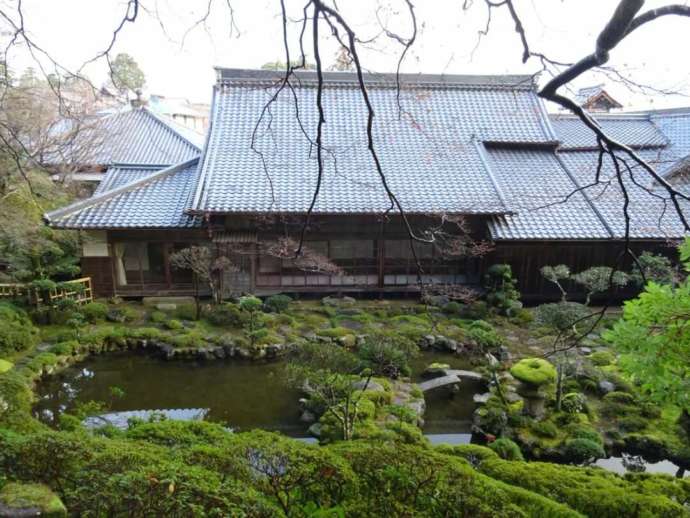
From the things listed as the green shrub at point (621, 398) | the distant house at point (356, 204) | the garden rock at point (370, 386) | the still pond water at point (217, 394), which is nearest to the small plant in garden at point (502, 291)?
the distant house at point (356, 204)

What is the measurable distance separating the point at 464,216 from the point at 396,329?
13.8ft

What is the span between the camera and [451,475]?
11.5ft

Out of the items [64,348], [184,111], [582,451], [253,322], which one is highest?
[184,111]

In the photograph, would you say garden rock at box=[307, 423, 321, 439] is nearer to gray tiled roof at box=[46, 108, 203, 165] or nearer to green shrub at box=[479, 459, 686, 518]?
green shrub at box=[479, 459, 686, 518]

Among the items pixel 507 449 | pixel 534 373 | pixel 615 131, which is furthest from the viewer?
pixel 615 131

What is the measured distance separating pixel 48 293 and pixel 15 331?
6.05ft

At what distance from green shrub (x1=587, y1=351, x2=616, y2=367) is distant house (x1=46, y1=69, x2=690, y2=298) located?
3.55 metres

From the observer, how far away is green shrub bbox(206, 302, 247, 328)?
38.3 ft

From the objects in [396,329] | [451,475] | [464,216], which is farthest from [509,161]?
[451,475]

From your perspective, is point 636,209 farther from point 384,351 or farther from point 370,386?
point 370,386

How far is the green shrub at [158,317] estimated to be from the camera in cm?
1174

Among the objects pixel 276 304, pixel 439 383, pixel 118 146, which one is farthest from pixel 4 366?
pixel 118 146

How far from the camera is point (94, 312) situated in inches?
451

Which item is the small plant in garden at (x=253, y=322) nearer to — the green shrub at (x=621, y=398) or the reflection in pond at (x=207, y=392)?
the reflection in pond at (x=207, y=392)
